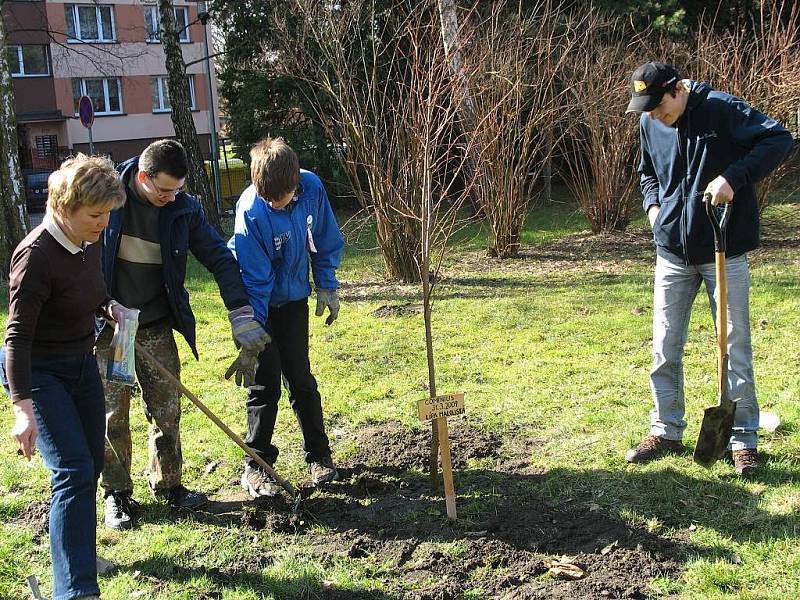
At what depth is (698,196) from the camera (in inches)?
151

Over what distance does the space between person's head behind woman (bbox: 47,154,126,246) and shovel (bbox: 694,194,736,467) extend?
2547mm

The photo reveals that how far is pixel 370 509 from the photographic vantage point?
3969mm

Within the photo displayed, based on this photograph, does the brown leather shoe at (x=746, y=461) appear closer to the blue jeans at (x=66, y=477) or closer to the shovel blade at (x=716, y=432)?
the shovel blade at (x=716, y=432)

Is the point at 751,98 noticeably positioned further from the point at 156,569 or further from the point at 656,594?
the point at 156,569

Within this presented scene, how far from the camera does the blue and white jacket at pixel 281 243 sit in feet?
12.6

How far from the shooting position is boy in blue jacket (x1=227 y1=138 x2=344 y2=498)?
3.76 m

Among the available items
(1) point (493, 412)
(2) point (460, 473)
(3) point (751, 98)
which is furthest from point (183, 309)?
(3) point (751, 98)

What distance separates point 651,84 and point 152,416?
282 cm

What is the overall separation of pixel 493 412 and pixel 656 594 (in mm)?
2122

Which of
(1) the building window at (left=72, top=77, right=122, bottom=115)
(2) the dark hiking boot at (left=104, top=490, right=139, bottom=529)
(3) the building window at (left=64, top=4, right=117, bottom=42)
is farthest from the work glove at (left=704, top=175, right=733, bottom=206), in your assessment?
(3) the building window at (left=64, top=4, right=117, bottom=42)

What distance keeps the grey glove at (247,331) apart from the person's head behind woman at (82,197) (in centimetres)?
88

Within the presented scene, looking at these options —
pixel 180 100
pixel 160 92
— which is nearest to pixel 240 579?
pixel 180 100

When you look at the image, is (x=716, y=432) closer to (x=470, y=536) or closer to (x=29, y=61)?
(x=470, y=536)

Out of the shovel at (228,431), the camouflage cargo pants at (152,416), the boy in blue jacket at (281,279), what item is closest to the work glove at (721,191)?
the boy in blue jacket at (281,279)
